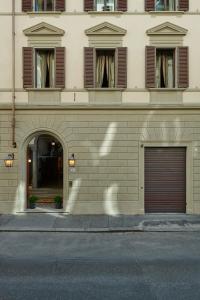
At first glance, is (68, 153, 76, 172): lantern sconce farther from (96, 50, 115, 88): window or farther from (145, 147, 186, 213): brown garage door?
(96, 50, 115, 88): window

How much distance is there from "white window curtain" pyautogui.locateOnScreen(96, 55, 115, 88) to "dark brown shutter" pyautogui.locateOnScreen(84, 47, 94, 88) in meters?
0.43

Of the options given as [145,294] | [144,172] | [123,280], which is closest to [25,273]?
[123,280]

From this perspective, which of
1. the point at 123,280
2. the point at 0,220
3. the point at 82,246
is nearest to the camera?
the point at 123,280

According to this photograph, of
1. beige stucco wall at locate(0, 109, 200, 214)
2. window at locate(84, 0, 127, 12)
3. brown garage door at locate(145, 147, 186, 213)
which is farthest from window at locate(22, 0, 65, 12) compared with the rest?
brown garage door at locate(145, 147, 186, 213)

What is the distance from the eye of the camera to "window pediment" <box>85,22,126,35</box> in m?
15.8

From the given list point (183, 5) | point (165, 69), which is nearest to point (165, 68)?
point (165, 69)

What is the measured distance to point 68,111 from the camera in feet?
52.2

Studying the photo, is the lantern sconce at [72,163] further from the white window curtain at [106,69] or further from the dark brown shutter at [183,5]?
the dark brown shutter at [183,5]

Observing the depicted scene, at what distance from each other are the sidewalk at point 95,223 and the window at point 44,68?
19.8 feet

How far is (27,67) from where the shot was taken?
52.1 ft

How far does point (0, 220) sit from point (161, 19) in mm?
11279

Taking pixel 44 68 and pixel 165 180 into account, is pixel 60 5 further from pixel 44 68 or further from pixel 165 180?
pixel 165 180

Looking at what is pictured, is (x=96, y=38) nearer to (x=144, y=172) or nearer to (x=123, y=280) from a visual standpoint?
(x=144, y=172)

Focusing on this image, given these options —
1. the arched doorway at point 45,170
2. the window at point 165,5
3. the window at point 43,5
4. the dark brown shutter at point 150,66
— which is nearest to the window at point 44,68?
the window at point 43,5
